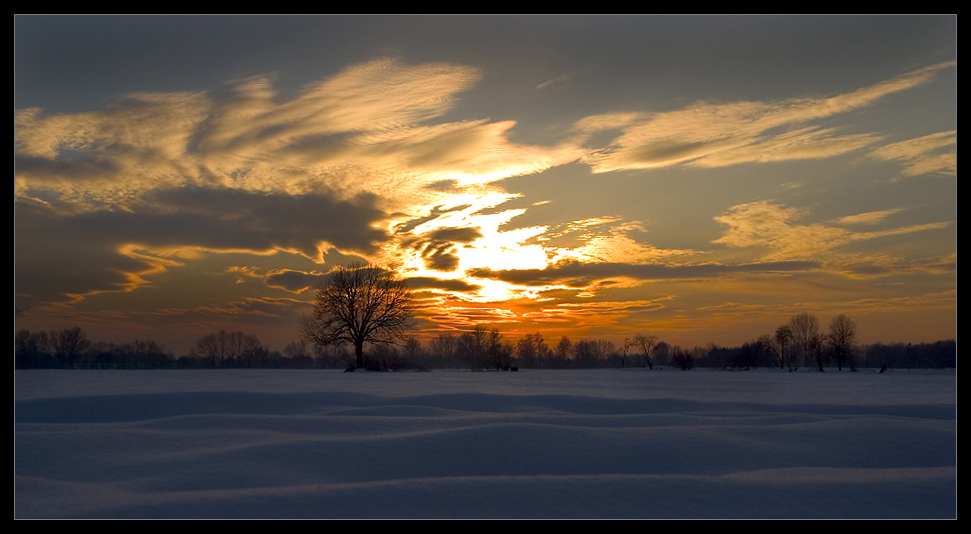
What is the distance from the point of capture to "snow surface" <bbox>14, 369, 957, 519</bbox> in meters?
5.79

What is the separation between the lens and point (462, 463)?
25.4ft

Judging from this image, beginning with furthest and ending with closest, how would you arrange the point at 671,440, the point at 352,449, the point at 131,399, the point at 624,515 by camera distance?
the point at 131,399 < the point at 671,440 < the point at 352,449 < the point at 624,515

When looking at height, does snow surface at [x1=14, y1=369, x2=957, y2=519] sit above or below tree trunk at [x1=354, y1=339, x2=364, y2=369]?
above

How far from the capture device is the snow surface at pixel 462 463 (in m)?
5.79

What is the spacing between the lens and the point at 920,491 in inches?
251

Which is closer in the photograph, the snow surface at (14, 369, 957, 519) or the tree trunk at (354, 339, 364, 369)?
the snow surface at (14, 369, 957, 519)

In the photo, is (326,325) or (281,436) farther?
(326,325)

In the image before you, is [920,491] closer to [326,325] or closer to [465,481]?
[465,481]

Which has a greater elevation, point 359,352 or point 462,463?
point 462,463

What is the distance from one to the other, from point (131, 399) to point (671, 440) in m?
11.0

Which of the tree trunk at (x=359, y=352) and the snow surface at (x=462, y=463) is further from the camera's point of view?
the tree trunk at (x=359, y=352)

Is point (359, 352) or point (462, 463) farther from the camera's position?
point (359, 352)
